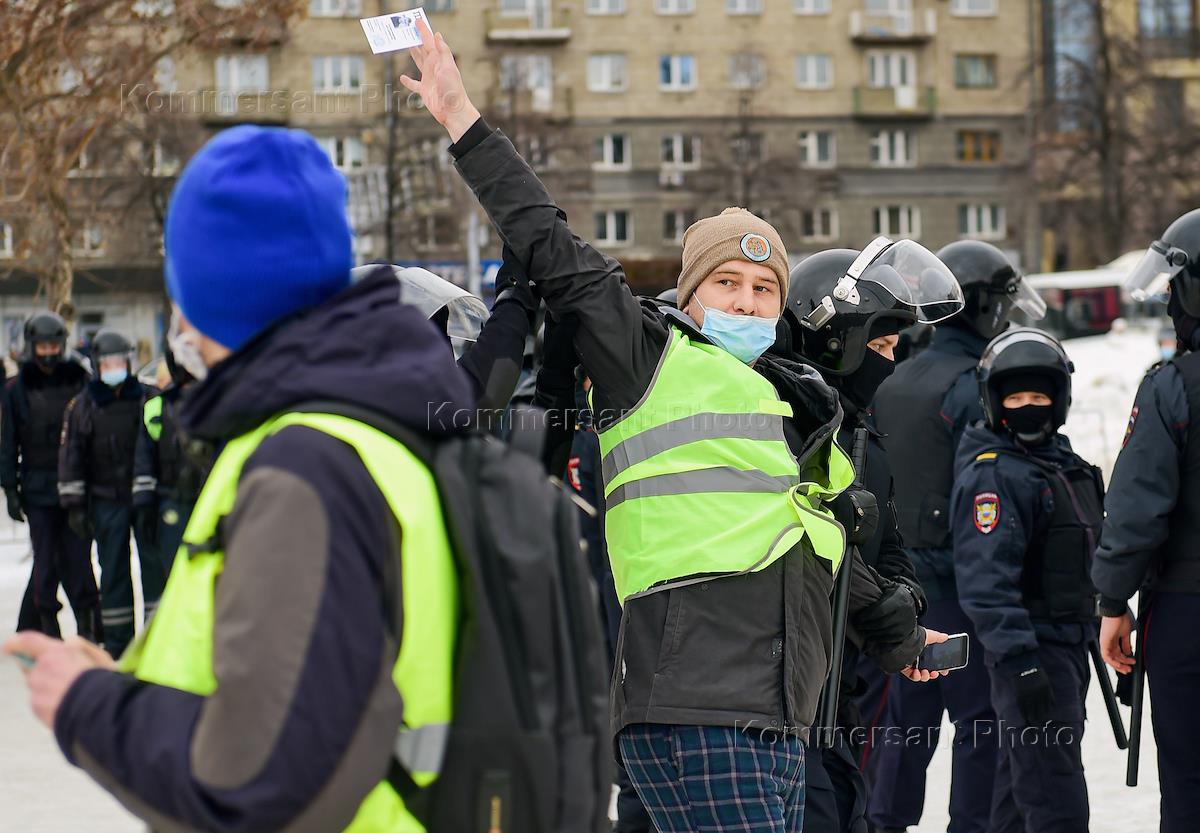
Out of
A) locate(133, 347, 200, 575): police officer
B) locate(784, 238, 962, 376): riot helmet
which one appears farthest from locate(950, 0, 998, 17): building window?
locate(784, 238, 962, 376): riot helmet

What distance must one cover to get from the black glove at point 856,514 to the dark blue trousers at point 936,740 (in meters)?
1.95

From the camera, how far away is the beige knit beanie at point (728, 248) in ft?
12.5

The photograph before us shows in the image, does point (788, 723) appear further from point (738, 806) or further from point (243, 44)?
point (243, 44)

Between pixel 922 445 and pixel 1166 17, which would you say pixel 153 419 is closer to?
pixel 922 445

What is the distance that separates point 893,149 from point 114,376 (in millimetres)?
46581

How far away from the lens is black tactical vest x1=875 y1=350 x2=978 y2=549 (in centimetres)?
628

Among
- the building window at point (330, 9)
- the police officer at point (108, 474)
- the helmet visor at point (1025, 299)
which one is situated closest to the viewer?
the helmet visor at point (1025, 299)

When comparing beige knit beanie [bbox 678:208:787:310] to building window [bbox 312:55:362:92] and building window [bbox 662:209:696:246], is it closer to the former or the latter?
building window [bbox 662:209:696:246]

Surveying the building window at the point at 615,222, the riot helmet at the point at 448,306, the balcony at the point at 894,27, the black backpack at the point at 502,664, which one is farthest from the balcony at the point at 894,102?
Result: the black backpack at the point at 502,664

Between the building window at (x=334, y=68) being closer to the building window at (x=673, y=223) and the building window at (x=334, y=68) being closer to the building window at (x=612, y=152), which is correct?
the building window at (x=612, y=152)

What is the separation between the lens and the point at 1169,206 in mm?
40125

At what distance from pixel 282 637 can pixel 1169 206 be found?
136 ft

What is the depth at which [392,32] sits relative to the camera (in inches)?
127

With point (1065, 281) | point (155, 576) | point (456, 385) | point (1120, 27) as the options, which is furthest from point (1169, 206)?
point (456, 385)
